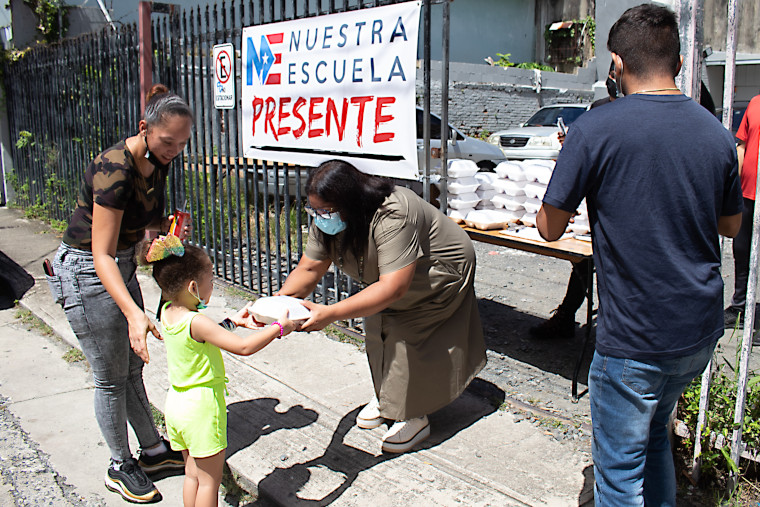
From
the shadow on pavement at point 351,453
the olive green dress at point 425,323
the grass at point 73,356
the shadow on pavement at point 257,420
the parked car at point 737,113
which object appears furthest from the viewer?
the parked car at point 737,113

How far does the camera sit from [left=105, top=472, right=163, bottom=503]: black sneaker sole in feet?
10.1

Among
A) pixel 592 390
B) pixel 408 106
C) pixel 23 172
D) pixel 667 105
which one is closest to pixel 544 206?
pixel 667 105

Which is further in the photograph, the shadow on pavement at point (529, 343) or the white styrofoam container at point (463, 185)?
the white styrofoam container at point (463, 185)

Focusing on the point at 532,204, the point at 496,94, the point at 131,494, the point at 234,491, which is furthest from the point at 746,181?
the point at 496,94

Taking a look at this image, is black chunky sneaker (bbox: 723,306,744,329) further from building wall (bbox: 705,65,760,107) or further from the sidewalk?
building wall (bbox: 705,65,760,107)

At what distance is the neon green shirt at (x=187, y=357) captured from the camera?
263cm

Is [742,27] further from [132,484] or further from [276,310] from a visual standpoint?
[132,484]

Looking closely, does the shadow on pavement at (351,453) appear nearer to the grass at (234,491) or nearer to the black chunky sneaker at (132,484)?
the grass at (234,491)

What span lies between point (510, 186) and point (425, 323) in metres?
1.61

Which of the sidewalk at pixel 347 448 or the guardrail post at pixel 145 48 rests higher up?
the guardrail post at pixel 145 48

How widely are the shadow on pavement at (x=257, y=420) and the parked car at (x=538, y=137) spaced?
34.5 ft

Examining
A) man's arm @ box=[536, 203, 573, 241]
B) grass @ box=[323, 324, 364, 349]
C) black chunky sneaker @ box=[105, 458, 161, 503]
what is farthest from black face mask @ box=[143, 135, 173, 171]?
grass @ box=[323, 324, 364, 349]

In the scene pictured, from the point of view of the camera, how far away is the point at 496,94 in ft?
63.2

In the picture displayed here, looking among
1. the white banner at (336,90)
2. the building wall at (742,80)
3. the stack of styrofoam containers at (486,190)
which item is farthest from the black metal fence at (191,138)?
the building wall at (742,80)
